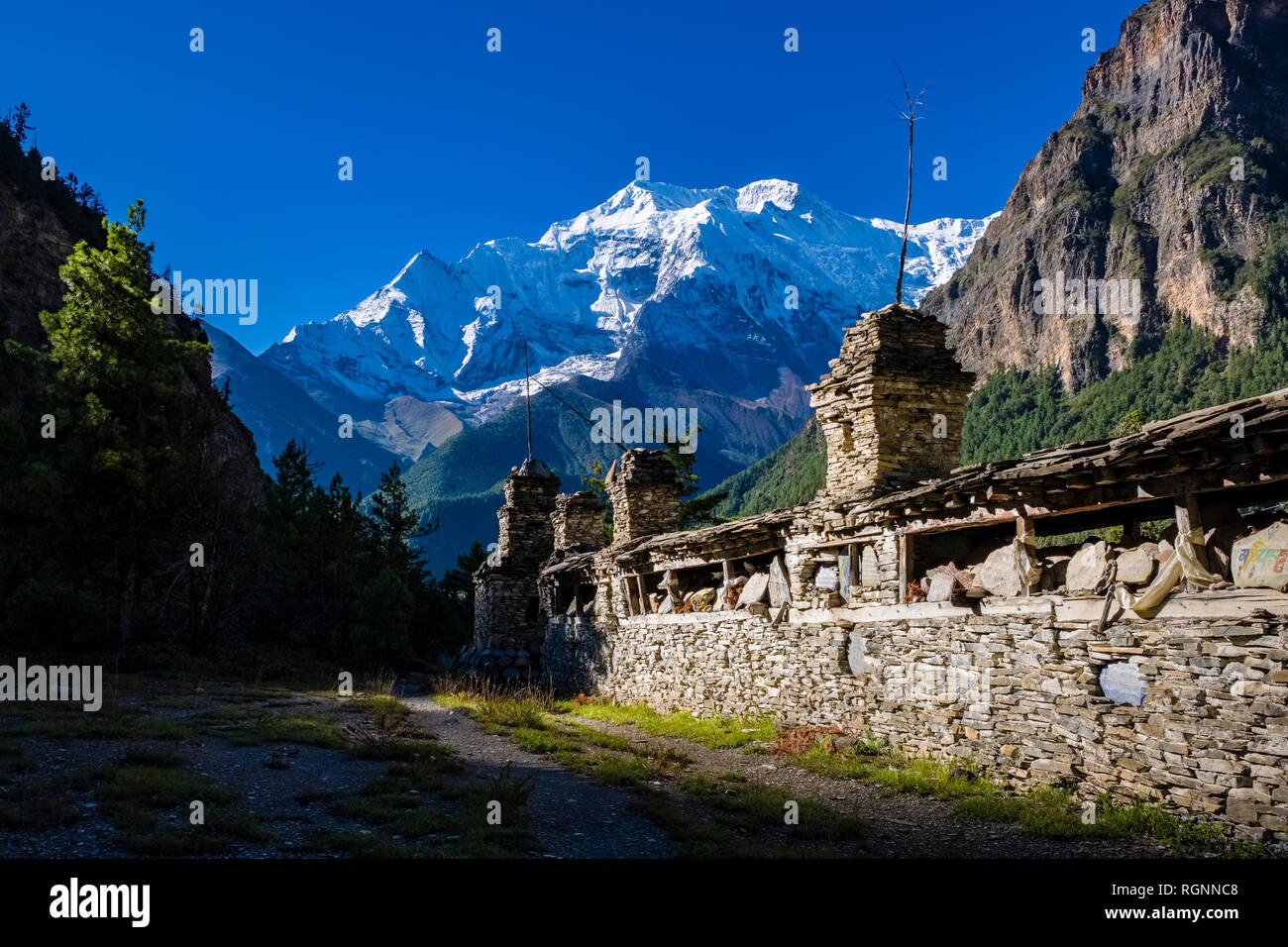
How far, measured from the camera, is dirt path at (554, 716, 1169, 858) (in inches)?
302

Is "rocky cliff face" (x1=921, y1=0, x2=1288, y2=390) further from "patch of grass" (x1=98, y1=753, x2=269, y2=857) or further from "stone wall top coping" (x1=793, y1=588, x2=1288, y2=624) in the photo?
"patch of grass" (x1=98, y1=753, x2=269, y2=857)

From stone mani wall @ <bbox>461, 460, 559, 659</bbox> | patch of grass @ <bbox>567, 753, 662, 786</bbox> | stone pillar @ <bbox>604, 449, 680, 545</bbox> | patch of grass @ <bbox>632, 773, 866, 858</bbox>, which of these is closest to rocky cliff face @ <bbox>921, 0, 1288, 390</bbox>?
stone mani wall @ <bbox>461, 460, 559, 659</bbox>

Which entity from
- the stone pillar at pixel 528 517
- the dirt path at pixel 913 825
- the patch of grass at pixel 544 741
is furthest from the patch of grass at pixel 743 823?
the stone pillar at pixel 528 517

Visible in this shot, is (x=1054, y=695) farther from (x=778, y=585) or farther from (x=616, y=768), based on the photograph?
(x=778, y=585)

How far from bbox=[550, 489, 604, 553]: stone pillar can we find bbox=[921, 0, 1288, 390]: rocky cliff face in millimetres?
125001

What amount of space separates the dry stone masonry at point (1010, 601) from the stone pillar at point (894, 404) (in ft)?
0.13

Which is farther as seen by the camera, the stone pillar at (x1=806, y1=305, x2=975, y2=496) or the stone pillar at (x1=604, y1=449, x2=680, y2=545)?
the stone pillar at (x1=604, y1=449, x2=680, y2=545)

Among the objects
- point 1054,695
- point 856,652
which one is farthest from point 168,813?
point 856,652

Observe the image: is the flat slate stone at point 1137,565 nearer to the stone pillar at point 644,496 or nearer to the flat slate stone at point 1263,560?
the flat slate stone at point 1263,560

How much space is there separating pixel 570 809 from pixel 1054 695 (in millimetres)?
5888

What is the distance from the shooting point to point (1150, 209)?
497 feet

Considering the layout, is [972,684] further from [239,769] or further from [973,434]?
[973,434]

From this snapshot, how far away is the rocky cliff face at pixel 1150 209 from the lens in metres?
134

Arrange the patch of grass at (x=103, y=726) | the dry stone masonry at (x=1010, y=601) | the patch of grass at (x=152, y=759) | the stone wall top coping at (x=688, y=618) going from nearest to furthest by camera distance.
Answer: the dry stone masonry at (x=1010, y=601), the patch of grass at (x=152, y=759), the patch of grass at (x=103, y=726), the stone wall top coping at (x=688, y=618)
